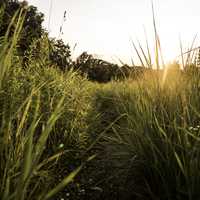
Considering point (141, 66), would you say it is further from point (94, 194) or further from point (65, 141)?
point (94, 194)

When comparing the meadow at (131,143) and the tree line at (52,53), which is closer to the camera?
the meadow at (131,143)

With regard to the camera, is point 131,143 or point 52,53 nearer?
point 131,143

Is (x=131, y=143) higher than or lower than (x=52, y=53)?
lower

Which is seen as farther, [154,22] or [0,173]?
[154,22]

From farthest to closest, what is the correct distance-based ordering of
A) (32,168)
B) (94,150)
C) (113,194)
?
(94,150) → (113,194) → (32,168)

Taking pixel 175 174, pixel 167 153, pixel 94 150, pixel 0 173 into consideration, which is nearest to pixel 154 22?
pixel 167 153

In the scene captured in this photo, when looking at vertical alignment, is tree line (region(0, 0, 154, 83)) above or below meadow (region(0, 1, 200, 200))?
above

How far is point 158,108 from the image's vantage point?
5.78 feet

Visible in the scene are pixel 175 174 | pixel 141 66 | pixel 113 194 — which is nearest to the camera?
pixel 175 174

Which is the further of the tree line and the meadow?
the tree line

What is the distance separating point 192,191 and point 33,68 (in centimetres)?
151

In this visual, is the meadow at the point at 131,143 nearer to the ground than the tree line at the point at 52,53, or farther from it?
nearer to the ground

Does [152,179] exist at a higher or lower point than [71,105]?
lower

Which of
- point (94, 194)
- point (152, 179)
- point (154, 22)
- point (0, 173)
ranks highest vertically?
point (154, 22)
